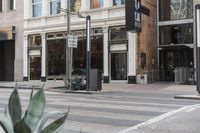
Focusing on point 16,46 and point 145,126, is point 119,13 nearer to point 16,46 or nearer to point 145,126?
point 16,46

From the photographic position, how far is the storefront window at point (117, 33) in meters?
29.9

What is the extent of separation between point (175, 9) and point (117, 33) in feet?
18.7

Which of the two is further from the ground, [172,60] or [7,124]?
[172,60]

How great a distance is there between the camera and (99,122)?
34.6 feet

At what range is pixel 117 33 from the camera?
30.1 metres

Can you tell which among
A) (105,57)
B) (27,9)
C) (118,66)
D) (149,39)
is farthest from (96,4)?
(27,9)

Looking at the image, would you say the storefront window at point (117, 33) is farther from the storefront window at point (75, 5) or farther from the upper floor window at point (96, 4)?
the storefront window at point (75, 5)

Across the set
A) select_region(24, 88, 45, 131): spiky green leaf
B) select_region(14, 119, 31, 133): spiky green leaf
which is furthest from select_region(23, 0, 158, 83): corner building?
select_region(14, 119, 31, 133): spiky green leaf

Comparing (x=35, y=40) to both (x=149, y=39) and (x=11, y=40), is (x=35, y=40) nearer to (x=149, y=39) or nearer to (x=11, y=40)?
(x=11, y=40)

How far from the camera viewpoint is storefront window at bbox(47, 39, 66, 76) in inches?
1309

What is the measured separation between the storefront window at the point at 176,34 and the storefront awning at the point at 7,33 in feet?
42.6

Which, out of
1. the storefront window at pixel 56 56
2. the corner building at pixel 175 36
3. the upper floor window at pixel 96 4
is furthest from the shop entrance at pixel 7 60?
the corner building at pixel 175 36

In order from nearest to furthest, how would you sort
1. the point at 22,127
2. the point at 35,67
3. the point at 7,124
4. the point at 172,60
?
the point at 22,127, the point at 7,124, the point at 172,60, the point at 35,67

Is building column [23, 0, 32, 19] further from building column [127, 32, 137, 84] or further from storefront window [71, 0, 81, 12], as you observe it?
building column [127, 32, 137, 84]
